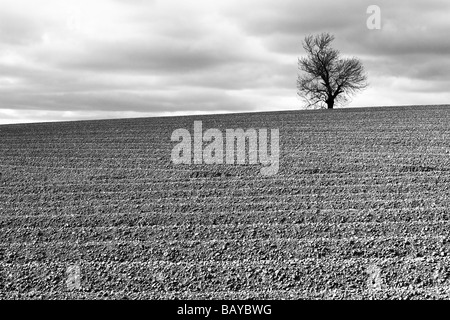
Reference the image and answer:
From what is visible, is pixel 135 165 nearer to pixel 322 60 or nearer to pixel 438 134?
pixel 438 134

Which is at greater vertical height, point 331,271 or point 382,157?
point 382,157

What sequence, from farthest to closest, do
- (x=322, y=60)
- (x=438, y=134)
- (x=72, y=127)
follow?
(x=322, y=60) → (x=72, y=127) → (x=438, y=134)

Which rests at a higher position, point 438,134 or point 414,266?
point 438,134

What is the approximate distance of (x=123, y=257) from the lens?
6.92 metres

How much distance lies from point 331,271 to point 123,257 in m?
2.48

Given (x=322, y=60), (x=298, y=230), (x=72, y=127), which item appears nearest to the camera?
(x=298, y=230)

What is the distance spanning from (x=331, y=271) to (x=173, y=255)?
1.90 m

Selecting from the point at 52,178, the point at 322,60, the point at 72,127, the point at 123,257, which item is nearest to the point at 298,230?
the point at 123,257

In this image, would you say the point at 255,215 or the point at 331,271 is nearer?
the point at 331,271
